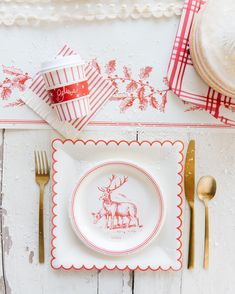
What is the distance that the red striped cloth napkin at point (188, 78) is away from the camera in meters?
0.93

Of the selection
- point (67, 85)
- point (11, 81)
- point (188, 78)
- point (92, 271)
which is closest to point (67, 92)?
point (67, 85)

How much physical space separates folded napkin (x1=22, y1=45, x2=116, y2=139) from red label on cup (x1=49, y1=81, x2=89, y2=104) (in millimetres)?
72

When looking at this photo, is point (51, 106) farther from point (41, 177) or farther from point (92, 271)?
point (92, 271)

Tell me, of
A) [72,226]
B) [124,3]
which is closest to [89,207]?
[72,226]

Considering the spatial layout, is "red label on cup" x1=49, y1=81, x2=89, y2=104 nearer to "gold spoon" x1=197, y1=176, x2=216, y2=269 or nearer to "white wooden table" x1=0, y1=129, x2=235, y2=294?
"white wooden table" x1=0, y1=129, x2=235, y2=294

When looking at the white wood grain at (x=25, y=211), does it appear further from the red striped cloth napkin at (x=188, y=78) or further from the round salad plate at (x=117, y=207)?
the red striped cloth napkin at (x=188, y=78)

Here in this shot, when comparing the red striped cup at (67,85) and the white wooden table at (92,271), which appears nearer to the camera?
the red striped cup at (67,85)

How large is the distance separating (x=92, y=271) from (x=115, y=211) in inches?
5.6

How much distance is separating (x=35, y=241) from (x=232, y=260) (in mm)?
427

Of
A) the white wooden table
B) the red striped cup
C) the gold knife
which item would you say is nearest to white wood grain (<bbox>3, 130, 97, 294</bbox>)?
the white wooden table

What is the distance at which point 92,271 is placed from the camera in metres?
0.96

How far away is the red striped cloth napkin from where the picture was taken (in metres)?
0.93

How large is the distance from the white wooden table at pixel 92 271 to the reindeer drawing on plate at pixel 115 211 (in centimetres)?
10

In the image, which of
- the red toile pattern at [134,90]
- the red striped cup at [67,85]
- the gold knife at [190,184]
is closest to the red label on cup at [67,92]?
the red striped cup at [67,85]
